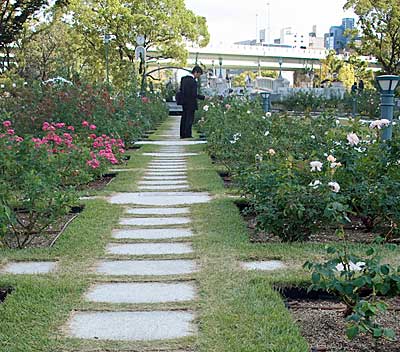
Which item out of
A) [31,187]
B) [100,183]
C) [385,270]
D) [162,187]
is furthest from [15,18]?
[385,270]

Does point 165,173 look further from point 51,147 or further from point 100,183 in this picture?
point 51,147

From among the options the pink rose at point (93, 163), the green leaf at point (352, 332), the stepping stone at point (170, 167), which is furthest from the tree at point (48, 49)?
the green leaf at point (352, 332)

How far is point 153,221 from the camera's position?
20.9 ft

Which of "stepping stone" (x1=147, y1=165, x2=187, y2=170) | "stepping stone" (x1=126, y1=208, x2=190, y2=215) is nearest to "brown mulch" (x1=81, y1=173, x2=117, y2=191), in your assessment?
"stepping stone" (x1=147, y1=165, x2=187, y2=170)

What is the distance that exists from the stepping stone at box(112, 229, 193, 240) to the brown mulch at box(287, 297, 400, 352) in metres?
→ 1.80

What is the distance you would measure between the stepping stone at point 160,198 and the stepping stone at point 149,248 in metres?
1.87

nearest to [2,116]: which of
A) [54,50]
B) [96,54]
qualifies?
[96,54]

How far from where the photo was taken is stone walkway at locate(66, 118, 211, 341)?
141 inches

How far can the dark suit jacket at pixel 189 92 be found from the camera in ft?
53.1

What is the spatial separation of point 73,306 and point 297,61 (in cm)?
7769

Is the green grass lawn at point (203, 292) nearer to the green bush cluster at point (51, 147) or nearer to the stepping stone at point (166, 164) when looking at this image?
the green bush cluster at point (51, 147)

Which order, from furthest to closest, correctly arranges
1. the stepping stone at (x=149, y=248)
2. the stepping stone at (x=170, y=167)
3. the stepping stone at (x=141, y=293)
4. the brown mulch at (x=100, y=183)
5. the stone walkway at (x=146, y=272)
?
1. the stepping stone at (x=170, y=167)
2. the brown mulch at (x=100, y=183)
3. the stepping stone at (x=149, y=248)
4. the stepping stone at (x=141, y=293)
5. the stone walkway at (x=146, y=272)

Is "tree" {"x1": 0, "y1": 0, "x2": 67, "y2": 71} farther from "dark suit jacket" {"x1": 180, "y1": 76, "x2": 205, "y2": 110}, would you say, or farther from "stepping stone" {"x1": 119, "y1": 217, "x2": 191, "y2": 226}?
"stepping stone" {"x1": 119, "y1": 217, "x2": 191, "y2": 226}

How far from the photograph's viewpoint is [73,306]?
3904 millimetres
